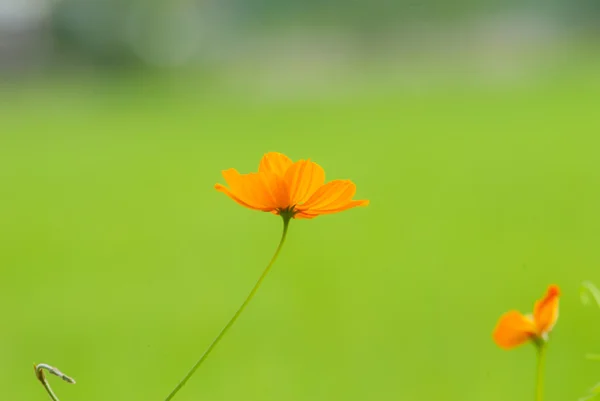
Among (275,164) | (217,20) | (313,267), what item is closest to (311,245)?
(313,267)

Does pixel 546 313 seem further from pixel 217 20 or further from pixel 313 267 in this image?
pixel 217 20

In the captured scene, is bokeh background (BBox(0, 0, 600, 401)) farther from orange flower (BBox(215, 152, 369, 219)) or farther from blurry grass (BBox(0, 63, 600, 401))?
orange flower (BBox(215, 152, 369, 219))

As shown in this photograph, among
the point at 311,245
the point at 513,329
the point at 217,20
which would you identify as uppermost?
the point at 217,20

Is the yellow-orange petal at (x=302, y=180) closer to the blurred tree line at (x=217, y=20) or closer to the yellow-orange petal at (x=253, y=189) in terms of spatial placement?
the yellow-orange petal at (x=253, y=189)

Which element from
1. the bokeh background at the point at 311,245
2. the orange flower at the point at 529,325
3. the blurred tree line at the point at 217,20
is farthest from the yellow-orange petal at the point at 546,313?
the blurred tree line at the point at 217,20

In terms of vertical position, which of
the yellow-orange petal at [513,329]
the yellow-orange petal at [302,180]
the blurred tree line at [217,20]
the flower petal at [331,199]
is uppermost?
the blurred tree line at [217,20]

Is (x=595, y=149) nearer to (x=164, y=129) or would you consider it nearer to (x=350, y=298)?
(x=350, y=298)

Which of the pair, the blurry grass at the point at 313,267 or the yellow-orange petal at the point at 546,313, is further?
the blurry grass at the point at 313,267
